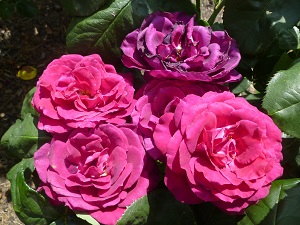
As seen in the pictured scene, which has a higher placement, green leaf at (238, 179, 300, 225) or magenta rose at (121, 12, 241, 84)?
magenta rose at (121, 12, 241, 84)

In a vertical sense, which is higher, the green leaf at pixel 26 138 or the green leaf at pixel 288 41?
the green leaf at pixel 288 41

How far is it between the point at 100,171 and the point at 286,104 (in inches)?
16.6

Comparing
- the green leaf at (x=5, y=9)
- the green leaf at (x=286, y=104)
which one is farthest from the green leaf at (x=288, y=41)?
the green leaf at (x=5, y=9)

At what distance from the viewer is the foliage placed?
0.92 metres

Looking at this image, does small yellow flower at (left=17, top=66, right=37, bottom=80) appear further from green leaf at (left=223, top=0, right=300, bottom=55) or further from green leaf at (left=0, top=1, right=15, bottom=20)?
green leaf at (left=223, top=0, right=300, bottom=55)

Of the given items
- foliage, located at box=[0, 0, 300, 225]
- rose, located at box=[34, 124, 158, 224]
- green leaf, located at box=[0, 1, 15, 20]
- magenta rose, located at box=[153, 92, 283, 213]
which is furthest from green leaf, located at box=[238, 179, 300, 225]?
green leaf, located at box=[0, 1, 15, 20]

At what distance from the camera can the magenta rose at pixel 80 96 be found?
92 centimetres

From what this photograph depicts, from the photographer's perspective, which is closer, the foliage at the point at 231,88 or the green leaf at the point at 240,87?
the foliage at the point at 231,88

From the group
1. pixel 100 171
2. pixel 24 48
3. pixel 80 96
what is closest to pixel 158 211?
pixel 100 171

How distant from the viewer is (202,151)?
79cm

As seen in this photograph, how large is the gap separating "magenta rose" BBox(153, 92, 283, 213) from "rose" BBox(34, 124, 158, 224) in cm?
10

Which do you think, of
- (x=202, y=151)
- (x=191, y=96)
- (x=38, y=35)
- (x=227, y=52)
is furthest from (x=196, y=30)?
(x=38, y=35)

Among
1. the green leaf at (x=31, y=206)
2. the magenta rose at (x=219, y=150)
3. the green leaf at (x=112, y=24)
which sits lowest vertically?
the green leaf at (x=31, y=206)

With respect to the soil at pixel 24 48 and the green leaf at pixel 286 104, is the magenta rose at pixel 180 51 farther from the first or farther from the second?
the soil at pixel 24 48
